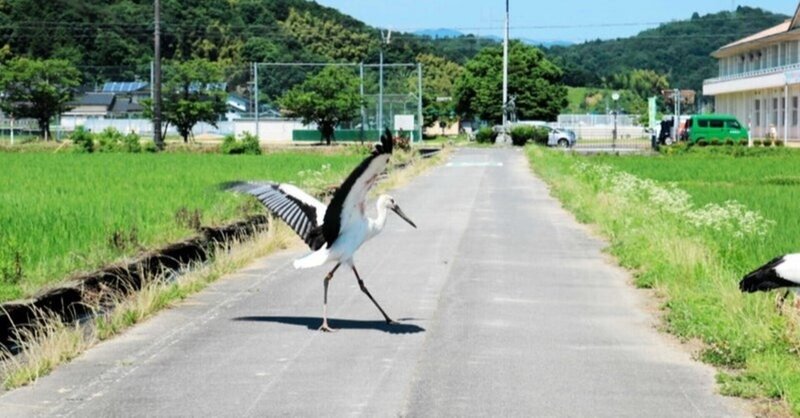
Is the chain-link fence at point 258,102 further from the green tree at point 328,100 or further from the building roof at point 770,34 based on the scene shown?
the building roof at point 770,34

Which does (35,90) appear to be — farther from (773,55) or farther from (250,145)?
(773,55)

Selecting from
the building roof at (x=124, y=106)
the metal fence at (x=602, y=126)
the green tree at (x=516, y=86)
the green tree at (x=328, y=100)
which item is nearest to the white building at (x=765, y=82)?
the metal fence at (x=602, y=126)

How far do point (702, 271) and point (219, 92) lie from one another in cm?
5160

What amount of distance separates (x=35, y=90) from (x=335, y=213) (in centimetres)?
5325

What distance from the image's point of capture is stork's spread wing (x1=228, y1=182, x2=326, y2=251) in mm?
10094

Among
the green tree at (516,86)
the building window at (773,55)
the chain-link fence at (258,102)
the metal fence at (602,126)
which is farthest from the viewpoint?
the green tree at (516,86)

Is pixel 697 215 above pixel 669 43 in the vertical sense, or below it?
below

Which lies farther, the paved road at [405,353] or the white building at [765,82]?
the white building at [765,82]

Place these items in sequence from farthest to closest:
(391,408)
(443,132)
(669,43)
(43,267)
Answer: (669,43) < (443,132) < (43,267) < (391,408)

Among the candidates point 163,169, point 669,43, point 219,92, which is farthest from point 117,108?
point 669,43

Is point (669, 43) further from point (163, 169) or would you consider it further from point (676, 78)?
point (163, 169)

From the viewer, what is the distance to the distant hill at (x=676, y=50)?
157m

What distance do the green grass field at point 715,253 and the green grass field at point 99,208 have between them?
4286 mm

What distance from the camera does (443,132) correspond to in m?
100
